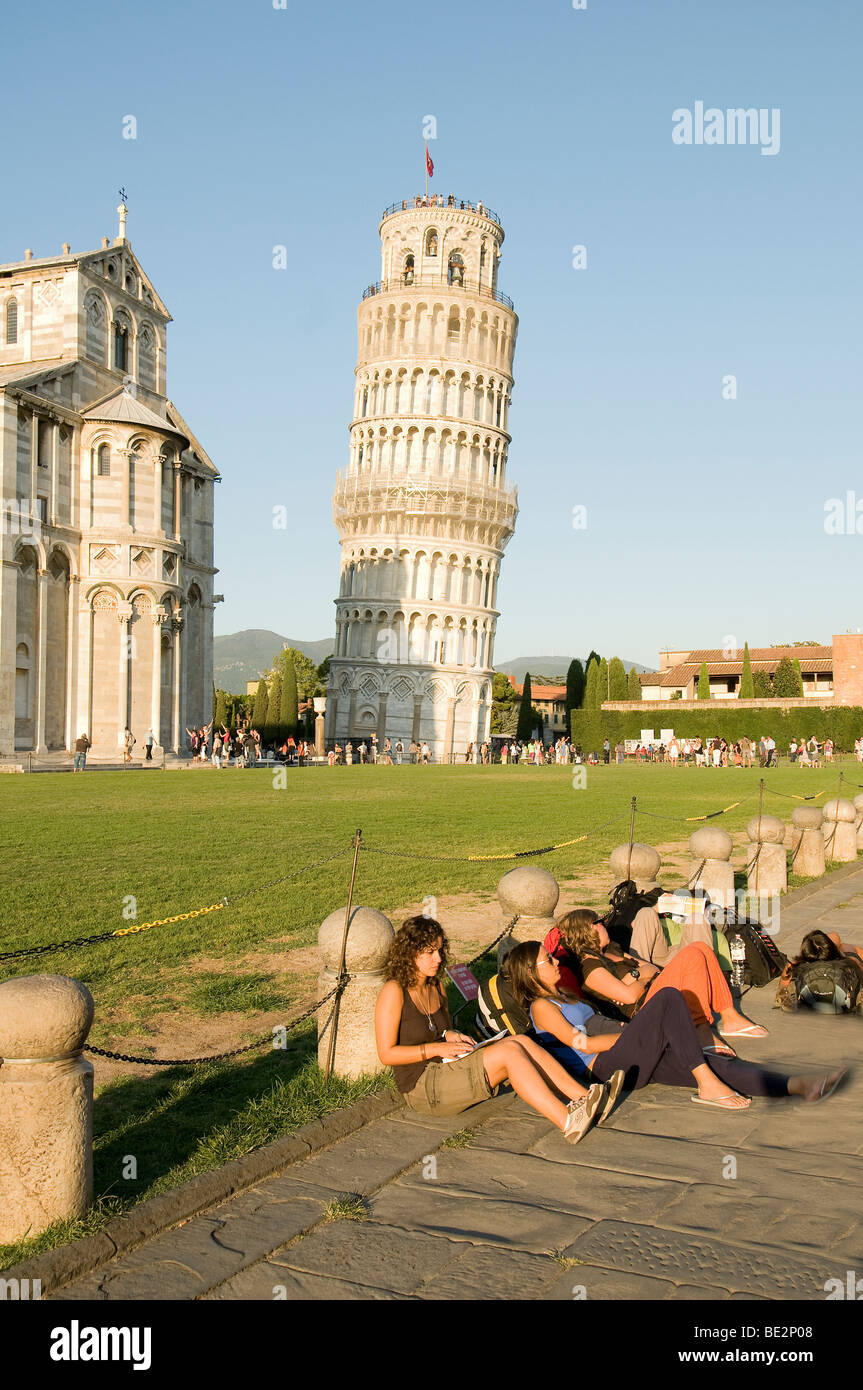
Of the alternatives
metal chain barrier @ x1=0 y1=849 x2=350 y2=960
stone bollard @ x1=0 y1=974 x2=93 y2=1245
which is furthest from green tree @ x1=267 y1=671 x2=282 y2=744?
stone bollard @ x1=0 y1=974 x2=93 y2=1245

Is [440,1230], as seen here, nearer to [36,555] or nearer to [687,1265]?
[687,1265]

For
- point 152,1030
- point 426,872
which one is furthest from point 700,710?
point 152,1030

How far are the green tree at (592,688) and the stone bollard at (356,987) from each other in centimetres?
7032

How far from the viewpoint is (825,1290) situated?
4.04m

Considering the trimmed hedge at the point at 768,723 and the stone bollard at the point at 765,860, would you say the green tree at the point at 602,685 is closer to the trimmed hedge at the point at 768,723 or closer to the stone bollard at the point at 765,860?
the trimmed hedge at the point at 768,723

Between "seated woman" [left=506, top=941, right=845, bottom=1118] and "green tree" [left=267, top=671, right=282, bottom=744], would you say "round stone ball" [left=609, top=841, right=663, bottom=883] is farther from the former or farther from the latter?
"green tree" [left=267, top=671, right=282, bottom=744]

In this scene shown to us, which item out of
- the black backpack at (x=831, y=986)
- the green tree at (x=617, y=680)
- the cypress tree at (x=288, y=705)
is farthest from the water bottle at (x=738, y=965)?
the green tree at (x=617, y=680)

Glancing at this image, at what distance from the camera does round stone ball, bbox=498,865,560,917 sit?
7.91m

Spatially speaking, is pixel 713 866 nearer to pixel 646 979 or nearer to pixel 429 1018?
pixel 646 979

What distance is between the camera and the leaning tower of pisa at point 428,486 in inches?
3000

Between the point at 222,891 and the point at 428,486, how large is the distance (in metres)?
65.1

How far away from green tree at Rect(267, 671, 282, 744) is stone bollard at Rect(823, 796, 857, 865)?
57417 mm

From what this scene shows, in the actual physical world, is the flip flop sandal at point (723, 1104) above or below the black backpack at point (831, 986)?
below

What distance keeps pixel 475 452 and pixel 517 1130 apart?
244 ft
